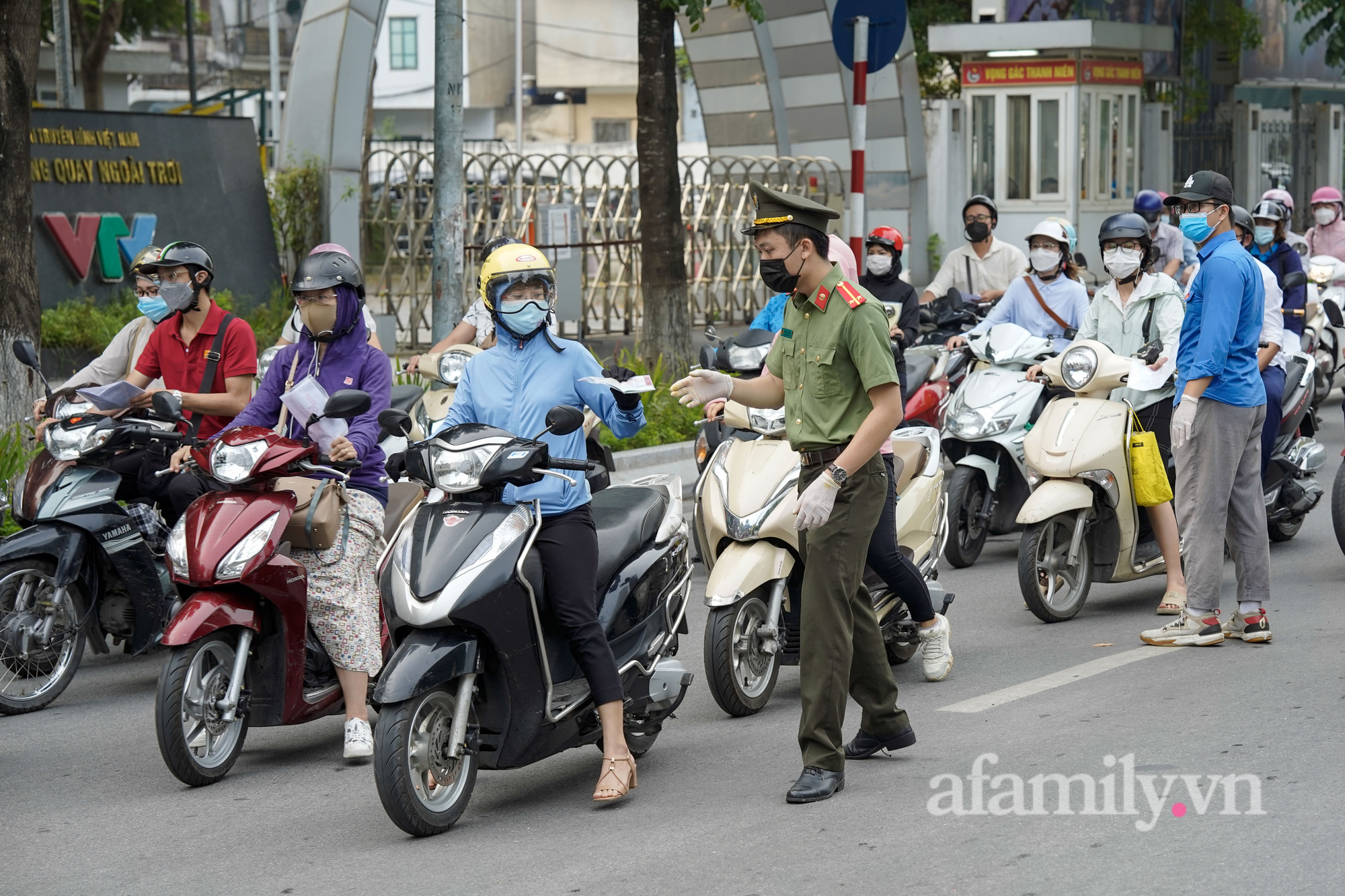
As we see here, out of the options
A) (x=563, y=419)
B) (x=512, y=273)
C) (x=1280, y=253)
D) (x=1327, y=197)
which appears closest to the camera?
(x=563, y=419)

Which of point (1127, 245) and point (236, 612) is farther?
point (1127, 245)

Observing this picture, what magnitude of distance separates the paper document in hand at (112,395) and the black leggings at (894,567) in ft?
9.61

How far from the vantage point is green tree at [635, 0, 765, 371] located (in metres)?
13.9

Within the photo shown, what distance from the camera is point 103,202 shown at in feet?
51.0

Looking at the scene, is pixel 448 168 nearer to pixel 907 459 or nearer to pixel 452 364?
pixel 452 364

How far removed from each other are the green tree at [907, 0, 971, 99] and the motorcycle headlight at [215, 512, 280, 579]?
23646 millimetres

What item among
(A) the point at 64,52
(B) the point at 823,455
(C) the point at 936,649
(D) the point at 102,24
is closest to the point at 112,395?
(B) the point at 823,455

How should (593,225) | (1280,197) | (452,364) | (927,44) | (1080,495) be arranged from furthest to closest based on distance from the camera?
(927,44) → (593,225) → (1280,197) → (452,364) → (1080,495)

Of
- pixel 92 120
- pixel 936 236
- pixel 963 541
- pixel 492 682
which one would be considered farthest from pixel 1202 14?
pixel 492 682

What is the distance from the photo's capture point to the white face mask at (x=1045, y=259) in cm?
933

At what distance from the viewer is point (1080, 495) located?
295 inches

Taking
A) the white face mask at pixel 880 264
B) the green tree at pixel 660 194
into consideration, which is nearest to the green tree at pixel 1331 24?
the green tree at pixel 660 194

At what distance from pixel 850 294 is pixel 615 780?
65.6 inches

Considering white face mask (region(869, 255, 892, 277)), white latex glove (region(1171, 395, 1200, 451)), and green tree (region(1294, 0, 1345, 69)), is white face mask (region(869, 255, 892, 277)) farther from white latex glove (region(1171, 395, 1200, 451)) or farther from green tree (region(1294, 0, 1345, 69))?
green tree (region(1294, 0, 1345, 69))
